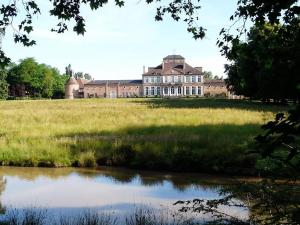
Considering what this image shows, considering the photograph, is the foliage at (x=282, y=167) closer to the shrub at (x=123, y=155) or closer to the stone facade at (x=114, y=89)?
the shrub at (x=123, y=155)

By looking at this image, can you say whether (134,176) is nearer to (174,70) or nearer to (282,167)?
(282,167)

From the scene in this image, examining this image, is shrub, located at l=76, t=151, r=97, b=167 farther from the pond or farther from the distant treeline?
the distant treeline

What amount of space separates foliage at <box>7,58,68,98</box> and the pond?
368 feet

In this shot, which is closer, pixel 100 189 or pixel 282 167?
pixel 282 167

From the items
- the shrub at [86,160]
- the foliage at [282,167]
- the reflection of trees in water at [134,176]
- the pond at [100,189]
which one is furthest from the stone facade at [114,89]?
the foliage at [282,167]

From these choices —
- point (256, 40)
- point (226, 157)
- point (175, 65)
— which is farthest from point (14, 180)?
point (175, 65)

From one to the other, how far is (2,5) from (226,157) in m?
10.3

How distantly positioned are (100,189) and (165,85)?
120m

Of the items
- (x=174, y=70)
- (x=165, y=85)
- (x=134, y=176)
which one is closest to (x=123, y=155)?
(x=134, y=176)

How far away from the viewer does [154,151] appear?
16.5 meters

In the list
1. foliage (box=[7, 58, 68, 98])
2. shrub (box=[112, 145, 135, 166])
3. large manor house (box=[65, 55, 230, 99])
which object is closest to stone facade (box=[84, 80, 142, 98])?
large manor house (box=[65, 55, 230, 99])

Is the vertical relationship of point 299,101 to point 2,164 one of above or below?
above

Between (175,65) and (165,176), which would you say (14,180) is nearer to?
(165,176)

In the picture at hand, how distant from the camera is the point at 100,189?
516 inches
